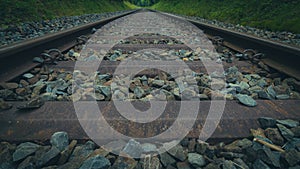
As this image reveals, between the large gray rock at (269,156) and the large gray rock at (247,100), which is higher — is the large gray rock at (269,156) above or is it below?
below

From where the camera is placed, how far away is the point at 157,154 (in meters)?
0.93

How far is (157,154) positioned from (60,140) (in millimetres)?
508

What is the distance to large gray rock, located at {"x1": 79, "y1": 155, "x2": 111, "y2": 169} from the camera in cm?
85

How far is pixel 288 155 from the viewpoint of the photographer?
0.91 meters

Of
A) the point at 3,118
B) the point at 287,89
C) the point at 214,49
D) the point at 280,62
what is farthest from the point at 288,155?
the point at 214,49

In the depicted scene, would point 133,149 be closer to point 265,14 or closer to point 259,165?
point 259,165

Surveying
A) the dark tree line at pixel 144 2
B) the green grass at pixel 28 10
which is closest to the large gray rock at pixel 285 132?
the green grass at pixel 28 10

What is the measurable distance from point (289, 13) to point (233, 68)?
175 inches

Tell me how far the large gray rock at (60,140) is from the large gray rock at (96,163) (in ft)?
0.59

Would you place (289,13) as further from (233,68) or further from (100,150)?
(100,150)

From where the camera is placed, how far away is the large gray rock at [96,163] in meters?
0.85

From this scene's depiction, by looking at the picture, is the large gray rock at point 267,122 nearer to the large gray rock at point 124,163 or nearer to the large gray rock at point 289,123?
the large gray rock at point 289,123

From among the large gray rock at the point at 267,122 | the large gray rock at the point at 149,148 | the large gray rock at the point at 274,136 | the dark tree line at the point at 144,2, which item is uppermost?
the dark tree line at the point at 144,2

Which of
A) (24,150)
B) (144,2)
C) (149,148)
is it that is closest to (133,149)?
(149,148)
